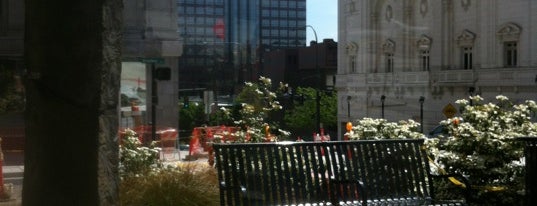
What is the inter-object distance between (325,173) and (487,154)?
2.18 metres

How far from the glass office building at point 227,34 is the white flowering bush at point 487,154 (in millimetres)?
16456

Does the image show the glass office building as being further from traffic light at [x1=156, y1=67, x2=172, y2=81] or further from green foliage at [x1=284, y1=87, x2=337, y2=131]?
green foliage at [x1=284, y1=87, x2=337, y2=131]

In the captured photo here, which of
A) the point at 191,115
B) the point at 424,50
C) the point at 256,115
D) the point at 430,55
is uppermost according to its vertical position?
the point at 424,50

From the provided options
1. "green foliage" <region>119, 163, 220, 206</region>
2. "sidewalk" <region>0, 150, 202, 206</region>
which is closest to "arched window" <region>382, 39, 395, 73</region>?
"sidewalk" <region>0, 150, 202, 206</region>

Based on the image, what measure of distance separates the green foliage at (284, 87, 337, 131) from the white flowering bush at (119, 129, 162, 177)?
39564 mm

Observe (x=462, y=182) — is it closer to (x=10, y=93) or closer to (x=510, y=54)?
(x=10, y=93)

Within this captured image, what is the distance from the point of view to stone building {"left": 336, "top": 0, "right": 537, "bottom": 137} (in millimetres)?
35719

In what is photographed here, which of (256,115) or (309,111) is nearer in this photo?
(256,115)

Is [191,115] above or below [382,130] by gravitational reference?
below

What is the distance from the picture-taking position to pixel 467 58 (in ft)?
129

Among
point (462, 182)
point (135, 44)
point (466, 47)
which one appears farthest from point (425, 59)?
point (462, 182)

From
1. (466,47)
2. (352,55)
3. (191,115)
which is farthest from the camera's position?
(352,55)

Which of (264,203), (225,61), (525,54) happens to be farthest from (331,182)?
(525,54)

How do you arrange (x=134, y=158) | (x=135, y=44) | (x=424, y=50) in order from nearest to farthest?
(x=134, y=158) → (x=135, y=44) → (x=424, y=50)
